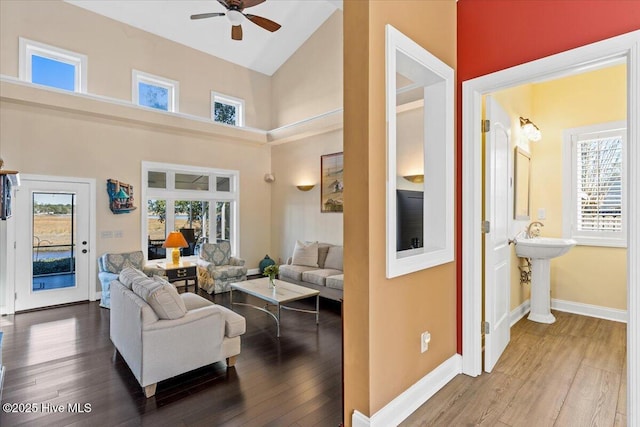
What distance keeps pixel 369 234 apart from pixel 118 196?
516 centimetres

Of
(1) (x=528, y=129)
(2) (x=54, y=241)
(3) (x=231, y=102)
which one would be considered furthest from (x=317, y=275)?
(3) (x=231, y=102)

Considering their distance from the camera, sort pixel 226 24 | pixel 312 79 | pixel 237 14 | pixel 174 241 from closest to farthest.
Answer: pixel 237 14, pixel 174 241, pixel 226 24, pixel 312 79

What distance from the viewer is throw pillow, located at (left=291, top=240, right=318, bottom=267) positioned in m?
5.78


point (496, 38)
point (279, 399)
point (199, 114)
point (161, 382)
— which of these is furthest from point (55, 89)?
Answer: point (496, 38)

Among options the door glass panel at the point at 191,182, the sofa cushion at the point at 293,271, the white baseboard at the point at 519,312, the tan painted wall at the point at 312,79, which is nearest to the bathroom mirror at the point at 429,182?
the white baseboard at the point at 519,312

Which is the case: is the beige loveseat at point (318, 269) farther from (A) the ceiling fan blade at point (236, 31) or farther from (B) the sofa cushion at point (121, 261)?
(A) the ceiling fan blade at point (236, 31)

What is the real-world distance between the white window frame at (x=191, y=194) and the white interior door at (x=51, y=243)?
34.8 inches

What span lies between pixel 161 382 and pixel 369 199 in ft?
7.75

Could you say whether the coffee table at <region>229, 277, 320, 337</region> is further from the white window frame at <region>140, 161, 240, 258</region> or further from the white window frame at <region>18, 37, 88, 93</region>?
the white window frame at <region>18, 37, 88, 93</region>

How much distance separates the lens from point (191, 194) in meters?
6.59

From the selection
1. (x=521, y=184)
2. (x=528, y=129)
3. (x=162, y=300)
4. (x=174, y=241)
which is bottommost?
(x=162, y=300)

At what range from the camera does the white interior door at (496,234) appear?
267 centimetres

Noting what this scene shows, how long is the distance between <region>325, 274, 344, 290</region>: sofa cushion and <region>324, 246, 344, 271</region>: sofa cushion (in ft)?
2.26

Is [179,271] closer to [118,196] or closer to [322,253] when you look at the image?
[118,196]
